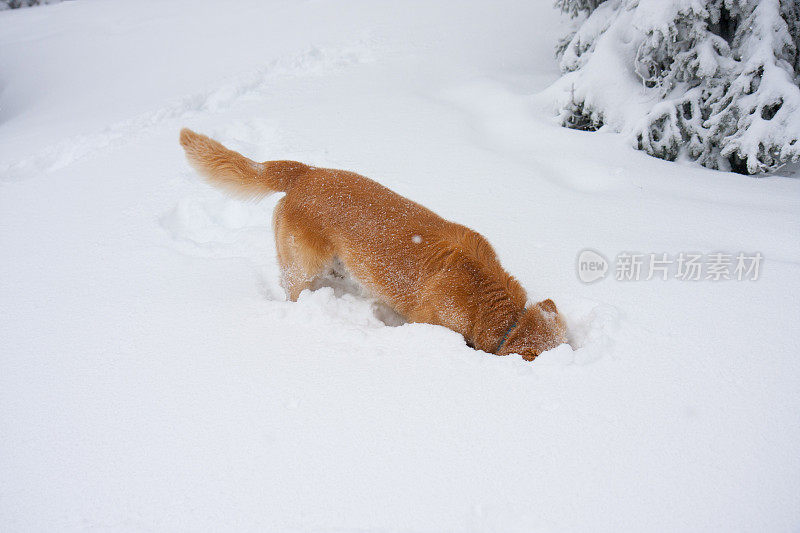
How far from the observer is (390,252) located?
2.69 m

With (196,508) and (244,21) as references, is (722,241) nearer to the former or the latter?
(196,508)

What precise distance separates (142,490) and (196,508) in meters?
0.26

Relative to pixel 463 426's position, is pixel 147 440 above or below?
below

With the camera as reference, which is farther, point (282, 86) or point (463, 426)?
point (282, 86)

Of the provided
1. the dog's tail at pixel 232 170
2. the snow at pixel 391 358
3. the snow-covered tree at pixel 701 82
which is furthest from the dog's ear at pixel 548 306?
the snow-covered tree at pixel 701 82

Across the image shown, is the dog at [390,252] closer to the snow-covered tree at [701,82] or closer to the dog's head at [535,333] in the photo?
the dog's head at [535,333]

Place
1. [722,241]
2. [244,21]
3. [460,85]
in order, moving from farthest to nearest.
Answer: [244,21] → [460,85] → [722,241]

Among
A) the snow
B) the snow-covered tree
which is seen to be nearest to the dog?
the snow

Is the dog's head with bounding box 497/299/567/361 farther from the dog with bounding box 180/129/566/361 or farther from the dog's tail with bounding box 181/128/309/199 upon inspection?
the dog's tail with bounding box 181/128/309/199

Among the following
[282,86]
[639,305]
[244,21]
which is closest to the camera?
[639,305]

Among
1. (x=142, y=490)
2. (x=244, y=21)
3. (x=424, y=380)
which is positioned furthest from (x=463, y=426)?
(x=244, y=21)

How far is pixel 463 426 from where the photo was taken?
6.47ft

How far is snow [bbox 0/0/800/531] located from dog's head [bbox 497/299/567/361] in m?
0.09

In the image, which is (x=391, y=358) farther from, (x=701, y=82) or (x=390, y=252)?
(x=701, y=82)
